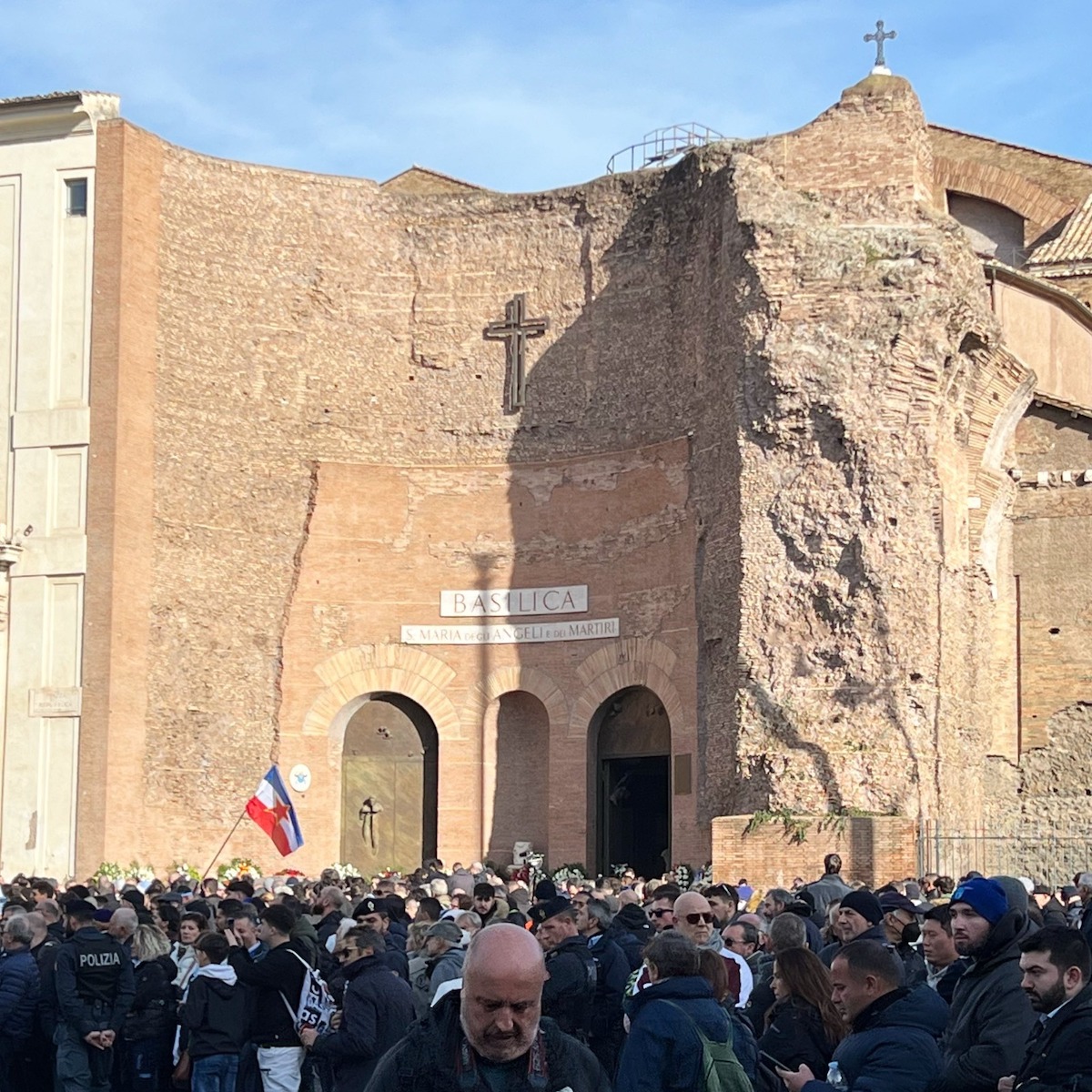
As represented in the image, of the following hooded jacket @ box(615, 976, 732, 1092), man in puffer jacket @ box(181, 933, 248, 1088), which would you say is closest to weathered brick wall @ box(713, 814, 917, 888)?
man in puffer jacket @ box(181, 933, 248, 1088)

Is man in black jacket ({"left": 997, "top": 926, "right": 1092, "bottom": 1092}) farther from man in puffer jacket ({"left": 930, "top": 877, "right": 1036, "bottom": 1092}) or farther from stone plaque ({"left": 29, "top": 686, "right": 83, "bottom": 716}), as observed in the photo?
stone plaque ({"left": 29, "top": 686, "right": 83, "bottom": 716})

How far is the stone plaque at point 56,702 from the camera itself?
26828mm

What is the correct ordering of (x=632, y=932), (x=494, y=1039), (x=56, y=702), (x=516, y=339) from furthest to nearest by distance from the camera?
(x=516, y=339) → (x=56, y=702) → (x=632, y=932) → (x=494, y=1039)

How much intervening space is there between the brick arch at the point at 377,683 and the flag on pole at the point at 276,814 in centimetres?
399

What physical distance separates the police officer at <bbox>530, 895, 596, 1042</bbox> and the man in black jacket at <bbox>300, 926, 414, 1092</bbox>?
2.79ft

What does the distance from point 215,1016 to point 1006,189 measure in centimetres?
3153

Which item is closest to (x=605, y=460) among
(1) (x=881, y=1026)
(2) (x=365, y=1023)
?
(2) (x=365, y=1023)

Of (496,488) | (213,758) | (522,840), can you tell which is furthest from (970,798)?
(213,758)

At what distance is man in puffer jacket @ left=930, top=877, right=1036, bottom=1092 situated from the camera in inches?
231

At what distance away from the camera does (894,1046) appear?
5895 mm

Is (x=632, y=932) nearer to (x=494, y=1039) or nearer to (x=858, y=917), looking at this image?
(x=858, y=917)

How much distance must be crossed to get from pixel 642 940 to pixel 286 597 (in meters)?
19.3

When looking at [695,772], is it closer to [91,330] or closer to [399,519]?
[399,519]

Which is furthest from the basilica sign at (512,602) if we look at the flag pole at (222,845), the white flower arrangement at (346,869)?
the flag pole at (222,845)
